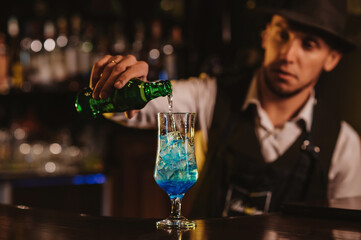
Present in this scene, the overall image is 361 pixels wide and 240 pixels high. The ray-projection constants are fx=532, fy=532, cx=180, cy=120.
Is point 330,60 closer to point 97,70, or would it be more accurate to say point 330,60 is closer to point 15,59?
point 97,70

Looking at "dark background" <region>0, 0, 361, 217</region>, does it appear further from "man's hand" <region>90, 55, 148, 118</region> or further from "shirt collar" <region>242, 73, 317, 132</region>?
"man's hand" <region>90, 55, 148, 118</region>

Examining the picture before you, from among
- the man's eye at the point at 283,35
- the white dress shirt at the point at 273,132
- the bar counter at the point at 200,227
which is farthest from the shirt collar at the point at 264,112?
the bar counter at the point at 200,227

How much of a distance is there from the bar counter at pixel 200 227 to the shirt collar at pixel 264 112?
2.86ft

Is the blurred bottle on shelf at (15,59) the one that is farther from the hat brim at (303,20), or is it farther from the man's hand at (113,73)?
the man's hand at (113,73)

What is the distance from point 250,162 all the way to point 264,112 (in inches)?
9.5

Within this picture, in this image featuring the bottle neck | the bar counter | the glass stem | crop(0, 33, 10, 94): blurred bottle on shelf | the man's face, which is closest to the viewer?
the bar counter

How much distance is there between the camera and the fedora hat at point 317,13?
2141 millimetres

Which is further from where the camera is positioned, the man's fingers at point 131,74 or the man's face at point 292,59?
the man's face at point 292,59

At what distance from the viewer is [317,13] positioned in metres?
2.16

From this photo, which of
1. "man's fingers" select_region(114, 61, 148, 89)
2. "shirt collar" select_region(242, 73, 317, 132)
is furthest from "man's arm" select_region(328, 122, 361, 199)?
"man's fingers" select_region(114, 61, 148, 89)

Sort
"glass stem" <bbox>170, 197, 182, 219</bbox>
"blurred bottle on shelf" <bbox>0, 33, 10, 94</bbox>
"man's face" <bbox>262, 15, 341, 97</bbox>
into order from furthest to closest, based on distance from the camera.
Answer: "blurred bottle on shelf" <bbox>0, 33, 10, 94</bbox>, "man's face" <bbox>262, 15, 341, 97</bbox>, "glass stem" <bbox>170, 197, 182, 219</bbox>

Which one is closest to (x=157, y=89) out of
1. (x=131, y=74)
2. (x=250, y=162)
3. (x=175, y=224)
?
(x=131, y=74)

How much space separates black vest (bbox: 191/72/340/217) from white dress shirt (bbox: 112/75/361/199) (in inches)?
1.1

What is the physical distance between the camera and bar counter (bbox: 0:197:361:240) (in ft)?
3.51
